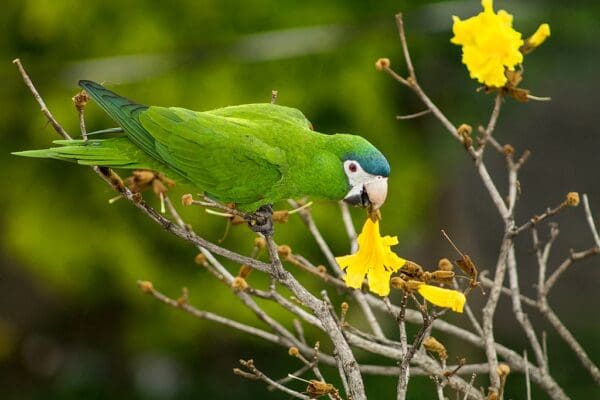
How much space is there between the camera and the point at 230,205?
1916mm

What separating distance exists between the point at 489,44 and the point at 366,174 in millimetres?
422

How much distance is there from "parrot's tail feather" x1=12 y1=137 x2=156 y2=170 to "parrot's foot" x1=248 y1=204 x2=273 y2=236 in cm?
20

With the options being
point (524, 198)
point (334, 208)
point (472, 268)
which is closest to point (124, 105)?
point (472, 268)

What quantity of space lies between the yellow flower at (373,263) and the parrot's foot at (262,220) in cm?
19

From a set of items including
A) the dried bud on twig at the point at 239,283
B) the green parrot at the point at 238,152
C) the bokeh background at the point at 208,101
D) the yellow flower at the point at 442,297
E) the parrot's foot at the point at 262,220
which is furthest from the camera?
the bokeh background at the point at 208,101

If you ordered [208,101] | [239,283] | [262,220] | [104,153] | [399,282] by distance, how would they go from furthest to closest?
[208,101], [239,283], [262,220], [104,153], [399,282]

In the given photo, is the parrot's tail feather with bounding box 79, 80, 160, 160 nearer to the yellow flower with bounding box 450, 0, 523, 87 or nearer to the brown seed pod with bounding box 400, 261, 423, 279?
the brown seed pod with bounding box 400, 261, 423, 279

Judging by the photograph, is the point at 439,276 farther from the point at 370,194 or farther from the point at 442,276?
the point at 370,194

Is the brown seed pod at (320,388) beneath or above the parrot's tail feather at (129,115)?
beneath

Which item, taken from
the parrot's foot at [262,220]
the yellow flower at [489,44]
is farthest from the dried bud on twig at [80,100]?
the yellow flower at [489,44]

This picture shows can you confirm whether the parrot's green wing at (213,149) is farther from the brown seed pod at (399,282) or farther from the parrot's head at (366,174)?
the brown seed pod at (399,282)

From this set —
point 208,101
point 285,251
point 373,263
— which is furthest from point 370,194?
point 208,101

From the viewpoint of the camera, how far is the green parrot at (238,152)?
1657 millimetres

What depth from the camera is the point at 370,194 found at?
1.64m
